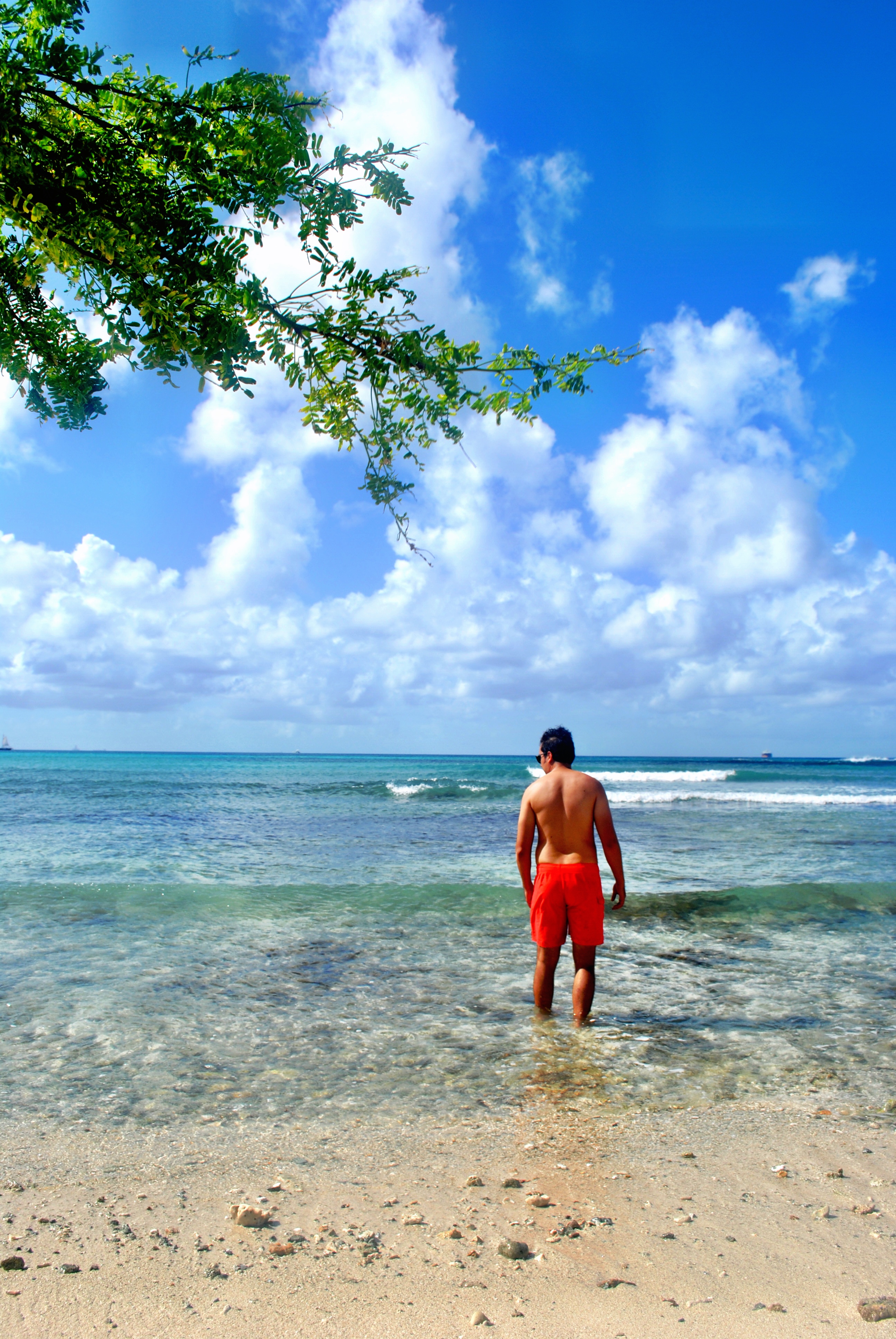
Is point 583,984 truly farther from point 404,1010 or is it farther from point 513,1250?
point 513,1250

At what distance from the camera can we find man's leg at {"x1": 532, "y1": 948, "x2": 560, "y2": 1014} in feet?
18.7

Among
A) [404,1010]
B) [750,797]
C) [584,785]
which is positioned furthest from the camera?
[750,797]

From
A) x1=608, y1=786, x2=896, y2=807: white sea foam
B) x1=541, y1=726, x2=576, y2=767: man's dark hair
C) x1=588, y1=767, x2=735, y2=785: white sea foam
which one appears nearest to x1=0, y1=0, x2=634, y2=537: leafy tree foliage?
x1=541, y1=726, x2=576, y2=767: man's dark hair

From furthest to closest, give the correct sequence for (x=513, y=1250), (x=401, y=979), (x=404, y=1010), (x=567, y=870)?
(x=401, y=979) → (x=404, y=1010) → (x=567, y=870) → (x=513, y=1250)

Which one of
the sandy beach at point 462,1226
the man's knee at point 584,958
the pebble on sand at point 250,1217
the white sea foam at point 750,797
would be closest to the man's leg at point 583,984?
the man's knee at point 584,958

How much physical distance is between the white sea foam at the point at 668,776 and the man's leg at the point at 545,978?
41571 mm

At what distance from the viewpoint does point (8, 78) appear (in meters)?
3.09

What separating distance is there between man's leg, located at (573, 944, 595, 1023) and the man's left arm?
1.63 feet

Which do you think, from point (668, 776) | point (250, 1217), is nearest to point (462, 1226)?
point (250, 1217)

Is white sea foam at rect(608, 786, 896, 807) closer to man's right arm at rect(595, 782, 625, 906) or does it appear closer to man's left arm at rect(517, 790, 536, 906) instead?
man's right arm at rect(595, 782, 625, 906)

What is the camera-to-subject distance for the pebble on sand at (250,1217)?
306 cm

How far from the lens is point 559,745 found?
5863 millimetres

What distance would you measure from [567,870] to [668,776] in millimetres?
49191

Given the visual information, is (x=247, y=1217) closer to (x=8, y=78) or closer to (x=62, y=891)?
(x=8, y=78)
